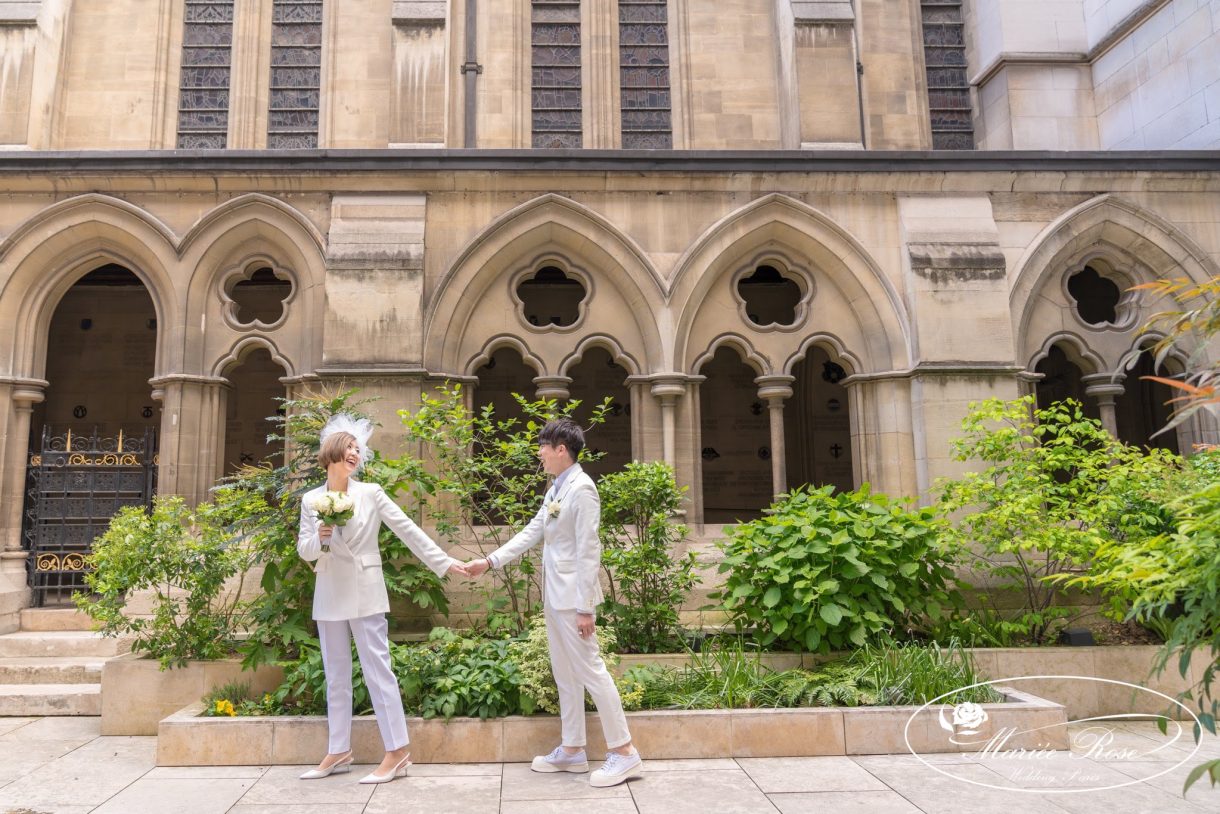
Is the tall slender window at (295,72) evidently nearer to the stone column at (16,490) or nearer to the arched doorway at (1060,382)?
the stone column at (16,490)

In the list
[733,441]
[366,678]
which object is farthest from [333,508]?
[733,441]

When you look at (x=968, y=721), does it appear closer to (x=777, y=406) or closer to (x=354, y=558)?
(x=354, y=558)

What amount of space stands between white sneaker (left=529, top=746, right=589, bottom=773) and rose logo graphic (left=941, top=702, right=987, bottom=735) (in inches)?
88.3

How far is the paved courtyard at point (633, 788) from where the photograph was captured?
391cm

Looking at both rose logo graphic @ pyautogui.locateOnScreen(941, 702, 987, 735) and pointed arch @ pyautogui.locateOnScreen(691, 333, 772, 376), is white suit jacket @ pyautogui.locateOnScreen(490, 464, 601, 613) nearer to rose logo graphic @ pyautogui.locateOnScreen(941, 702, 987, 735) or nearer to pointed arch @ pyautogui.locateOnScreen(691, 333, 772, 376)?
rose logo graphic @ pyautogui.locateOnScreen(941, 702, 987, 735)

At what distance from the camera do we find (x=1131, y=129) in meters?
11.2

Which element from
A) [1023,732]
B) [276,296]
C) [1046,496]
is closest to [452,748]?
[1023,732]

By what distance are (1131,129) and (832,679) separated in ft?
33.8

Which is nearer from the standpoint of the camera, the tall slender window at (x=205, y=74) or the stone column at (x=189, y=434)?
the stone column at (x=189, y=434)

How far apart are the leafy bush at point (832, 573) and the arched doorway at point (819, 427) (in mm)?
7302

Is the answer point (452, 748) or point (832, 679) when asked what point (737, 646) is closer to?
point (832, 679)

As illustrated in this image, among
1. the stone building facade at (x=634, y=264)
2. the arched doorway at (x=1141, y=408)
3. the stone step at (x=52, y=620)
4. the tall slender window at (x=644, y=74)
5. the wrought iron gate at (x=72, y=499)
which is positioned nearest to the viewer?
the stone step at (x=52, y=620)

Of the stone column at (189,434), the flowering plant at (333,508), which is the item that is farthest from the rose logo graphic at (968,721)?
the stone column at (189,434)

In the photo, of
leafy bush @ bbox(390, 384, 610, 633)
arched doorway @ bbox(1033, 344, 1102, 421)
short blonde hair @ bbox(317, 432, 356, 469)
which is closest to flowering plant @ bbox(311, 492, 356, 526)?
short blonde hair @ bbox(317, 432, 356, 469)
